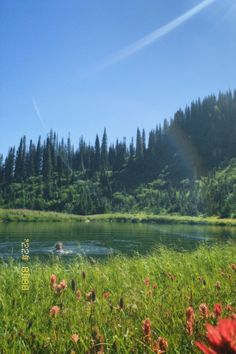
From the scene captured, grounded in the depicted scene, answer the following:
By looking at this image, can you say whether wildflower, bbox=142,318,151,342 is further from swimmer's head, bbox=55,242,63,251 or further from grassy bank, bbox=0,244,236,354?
swimmer's head, bbox=55,242,63,251

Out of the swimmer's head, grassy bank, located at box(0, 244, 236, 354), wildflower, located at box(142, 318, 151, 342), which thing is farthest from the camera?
the swimmer's head

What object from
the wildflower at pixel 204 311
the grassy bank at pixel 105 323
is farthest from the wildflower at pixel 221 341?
the wildflower at pixel 204 311

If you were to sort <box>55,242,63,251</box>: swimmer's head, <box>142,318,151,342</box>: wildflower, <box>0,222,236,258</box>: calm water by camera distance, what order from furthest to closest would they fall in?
<box>0,222,236,258</box>: calm water → <box>55,242,63,251</box>: swimmer's head → <box>142,318,151,342</box>: wildflower

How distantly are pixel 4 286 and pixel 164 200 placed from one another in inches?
7338

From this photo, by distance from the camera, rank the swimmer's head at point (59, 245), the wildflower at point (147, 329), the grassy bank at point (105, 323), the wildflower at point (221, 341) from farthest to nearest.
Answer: the swimmer's head at point (59, 245), the grassy bank at point (105, 323), the wildflower at point (147, 329), the wildflower at point (221, 341)

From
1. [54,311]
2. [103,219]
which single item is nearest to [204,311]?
[54,311]

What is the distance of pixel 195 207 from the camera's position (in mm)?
170000

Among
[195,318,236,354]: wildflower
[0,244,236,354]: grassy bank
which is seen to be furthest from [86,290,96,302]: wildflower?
[195,318,236,354]: wildflower

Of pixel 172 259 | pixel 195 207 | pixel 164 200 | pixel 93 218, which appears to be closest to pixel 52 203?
pixel 93 218

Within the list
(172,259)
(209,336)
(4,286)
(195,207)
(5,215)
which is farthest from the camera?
(195,207)

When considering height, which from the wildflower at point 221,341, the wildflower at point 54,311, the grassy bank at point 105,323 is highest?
the wildflower at point 221,341

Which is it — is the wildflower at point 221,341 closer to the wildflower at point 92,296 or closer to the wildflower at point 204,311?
the wildflower at point 204,311

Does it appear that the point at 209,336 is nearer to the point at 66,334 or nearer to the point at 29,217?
the point at 66,334

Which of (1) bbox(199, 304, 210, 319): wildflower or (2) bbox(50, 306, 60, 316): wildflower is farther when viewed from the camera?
(2) bbox(50, 306, 60, 316): wildflower
